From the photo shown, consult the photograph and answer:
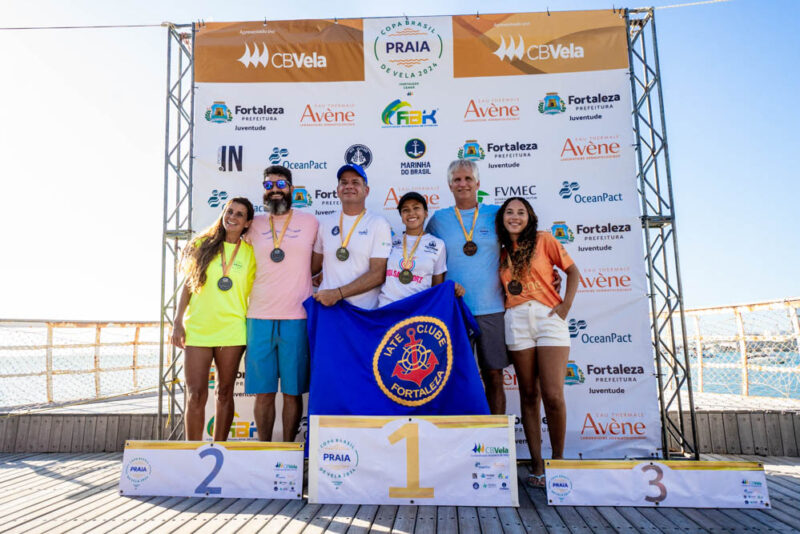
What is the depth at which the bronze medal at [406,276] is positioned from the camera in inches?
122

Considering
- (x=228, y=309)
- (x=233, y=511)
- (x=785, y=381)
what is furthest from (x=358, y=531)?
(x=785, y=381)

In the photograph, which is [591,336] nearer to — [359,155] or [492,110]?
[492,110]

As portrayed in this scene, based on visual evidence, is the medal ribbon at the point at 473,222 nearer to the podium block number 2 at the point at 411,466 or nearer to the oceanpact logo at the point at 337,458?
the podium block number 2 at the point at 411,466

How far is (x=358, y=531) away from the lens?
2240 millimetres

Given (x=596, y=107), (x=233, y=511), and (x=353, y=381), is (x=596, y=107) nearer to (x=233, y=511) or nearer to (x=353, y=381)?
(x=353, y=381)

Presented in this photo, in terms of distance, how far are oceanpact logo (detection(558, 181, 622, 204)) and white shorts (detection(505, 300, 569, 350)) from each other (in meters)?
1.61

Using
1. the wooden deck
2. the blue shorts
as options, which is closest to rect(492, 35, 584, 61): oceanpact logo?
the blue shorts

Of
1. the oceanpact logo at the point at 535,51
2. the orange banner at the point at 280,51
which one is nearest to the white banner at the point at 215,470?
the orange banner at the point at 280,51

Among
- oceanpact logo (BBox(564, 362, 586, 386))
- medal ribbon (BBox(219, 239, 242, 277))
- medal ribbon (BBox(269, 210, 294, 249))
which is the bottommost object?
oceanpact logo (BBox(564, 362, 586, 386))

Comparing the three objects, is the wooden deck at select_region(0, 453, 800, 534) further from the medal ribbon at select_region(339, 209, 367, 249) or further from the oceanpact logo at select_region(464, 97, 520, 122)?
the oceanpact logo at select_region(464, 97, 520, 122)

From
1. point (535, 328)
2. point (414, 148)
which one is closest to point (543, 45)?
point (414, 148)

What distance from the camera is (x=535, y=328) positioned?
9.84 feet

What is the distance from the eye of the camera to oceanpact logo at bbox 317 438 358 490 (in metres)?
2.58

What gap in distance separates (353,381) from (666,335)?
3.07m
